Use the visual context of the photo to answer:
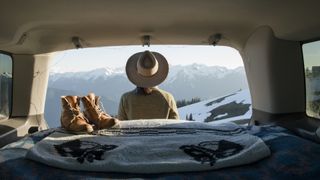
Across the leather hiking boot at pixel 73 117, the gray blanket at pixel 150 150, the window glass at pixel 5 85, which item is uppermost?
the window glass at pixel 5 85

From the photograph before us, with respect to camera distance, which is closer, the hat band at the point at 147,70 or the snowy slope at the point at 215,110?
the hat band at the point at 147,70

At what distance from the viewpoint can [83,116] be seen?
1893 millimetres

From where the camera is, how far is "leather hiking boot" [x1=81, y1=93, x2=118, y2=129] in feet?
6.00

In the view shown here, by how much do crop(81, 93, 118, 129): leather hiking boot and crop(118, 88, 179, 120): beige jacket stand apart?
72 cm

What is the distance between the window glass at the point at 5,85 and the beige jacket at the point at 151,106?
3.41 ft

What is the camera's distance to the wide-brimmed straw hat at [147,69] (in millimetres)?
2688

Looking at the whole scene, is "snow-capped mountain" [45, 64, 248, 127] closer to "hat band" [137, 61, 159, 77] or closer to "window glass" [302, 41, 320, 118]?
"hat band" [137, 61, 159, 77]

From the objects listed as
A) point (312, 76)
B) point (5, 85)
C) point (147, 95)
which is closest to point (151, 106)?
point (147, 95)

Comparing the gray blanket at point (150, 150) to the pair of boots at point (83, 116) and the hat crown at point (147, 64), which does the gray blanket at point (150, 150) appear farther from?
the hat crown at point (147, 64)

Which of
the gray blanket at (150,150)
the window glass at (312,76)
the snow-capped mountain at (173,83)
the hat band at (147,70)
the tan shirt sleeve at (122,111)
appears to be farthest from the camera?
the snow-capped mountain at (173,83)

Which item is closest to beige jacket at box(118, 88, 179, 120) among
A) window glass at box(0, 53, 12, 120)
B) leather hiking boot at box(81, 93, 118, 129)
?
leather hiking boot at box(81, 93, 118, 129)

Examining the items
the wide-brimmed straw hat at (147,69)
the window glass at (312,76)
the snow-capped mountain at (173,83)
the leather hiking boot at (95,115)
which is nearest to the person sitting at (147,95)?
the wide-brimmed straw hat at (147,69)

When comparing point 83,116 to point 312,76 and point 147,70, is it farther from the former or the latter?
point 312,76

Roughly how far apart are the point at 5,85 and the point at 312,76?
2.31 meters
